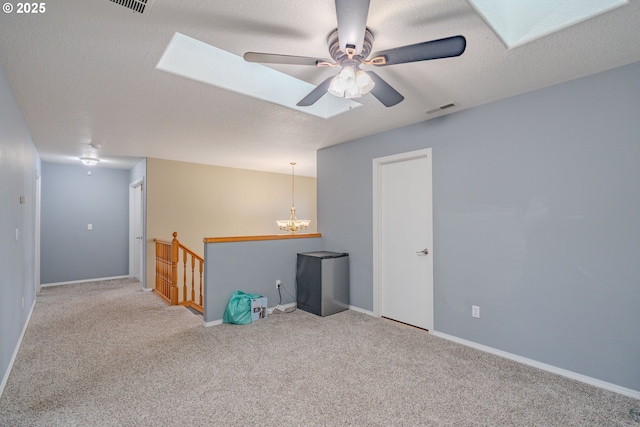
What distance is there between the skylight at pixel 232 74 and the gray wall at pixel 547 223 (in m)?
1.38

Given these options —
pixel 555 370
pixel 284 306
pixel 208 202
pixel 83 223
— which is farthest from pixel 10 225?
pixel 555 370

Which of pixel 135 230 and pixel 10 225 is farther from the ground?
pixel 10 225

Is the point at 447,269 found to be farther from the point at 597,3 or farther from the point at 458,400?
the point at 597,3

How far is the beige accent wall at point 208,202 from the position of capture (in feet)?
18.1

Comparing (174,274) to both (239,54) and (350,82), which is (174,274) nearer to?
(239,54)

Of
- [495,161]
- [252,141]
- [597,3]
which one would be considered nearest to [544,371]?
[495,161]

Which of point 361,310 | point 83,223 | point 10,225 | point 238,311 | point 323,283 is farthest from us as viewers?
point 83,223

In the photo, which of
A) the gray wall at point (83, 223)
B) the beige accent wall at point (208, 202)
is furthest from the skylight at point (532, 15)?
the gray wall at point (83, 223)

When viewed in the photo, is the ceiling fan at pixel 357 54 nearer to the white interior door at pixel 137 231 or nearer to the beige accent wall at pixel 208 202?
the beige accent wall at pixel 208 202

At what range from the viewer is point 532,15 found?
76.0 inches

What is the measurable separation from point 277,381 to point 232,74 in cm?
261

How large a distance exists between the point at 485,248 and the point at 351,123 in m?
1.99

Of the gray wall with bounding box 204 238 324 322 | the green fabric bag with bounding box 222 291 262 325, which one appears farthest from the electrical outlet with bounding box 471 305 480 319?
the green fabric bag with bounding box 222 291 262 325

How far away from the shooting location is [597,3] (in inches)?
68.3
